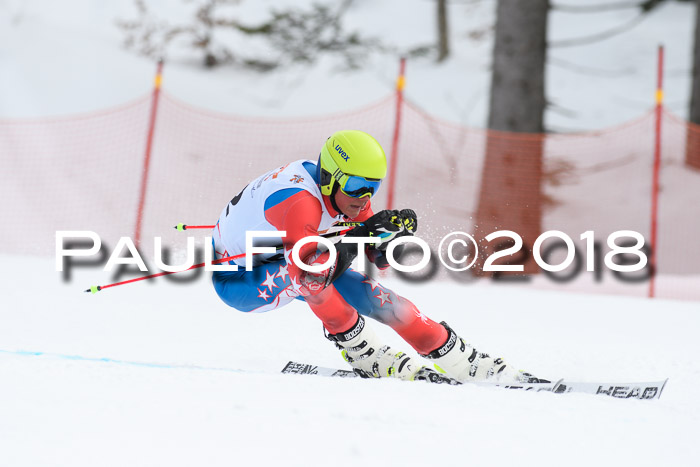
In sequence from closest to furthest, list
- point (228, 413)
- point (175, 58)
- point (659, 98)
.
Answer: point (228, 413) < point (659, 98) < point (175, 58)

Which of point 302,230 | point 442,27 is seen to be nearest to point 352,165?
point 302,230

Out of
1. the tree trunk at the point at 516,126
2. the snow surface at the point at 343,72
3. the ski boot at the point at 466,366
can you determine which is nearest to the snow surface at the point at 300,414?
the ski boot at the point at 466,366

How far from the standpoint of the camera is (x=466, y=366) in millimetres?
3400

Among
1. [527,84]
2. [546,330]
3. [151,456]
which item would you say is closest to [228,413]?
[151,456]

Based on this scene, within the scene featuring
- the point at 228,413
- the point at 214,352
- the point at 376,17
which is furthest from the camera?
the point at 376,17

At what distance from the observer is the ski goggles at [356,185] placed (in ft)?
10.6

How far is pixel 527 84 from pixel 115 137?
6.91 metres

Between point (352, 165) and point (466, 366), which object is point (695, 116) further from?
point (352, 165)

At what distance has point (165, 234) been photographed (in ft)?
25.8

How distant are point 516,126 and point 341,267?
6.15 metres

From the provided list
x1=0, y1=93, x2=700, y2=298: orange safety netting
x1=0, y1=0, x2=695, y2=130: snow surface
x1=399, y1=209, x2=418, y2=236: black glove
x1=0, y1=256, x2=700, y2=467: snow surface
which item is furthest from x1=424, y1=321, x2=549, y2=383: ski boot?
x1=0, y1=0, x2=695, y2=130: snow surface

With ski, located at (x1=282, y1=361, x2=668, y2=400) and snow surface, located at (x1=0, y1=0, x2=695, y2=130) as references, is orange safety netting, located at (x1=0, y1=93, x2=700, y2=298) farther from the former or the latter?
ski, located at (x1=282, y1=361, x2=668, y2=400)

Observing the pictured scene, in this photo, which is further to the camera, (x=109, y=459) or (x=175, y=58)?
(x=175, y=58)

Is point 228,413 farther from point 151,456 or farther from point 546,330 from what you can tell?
point 546,330
